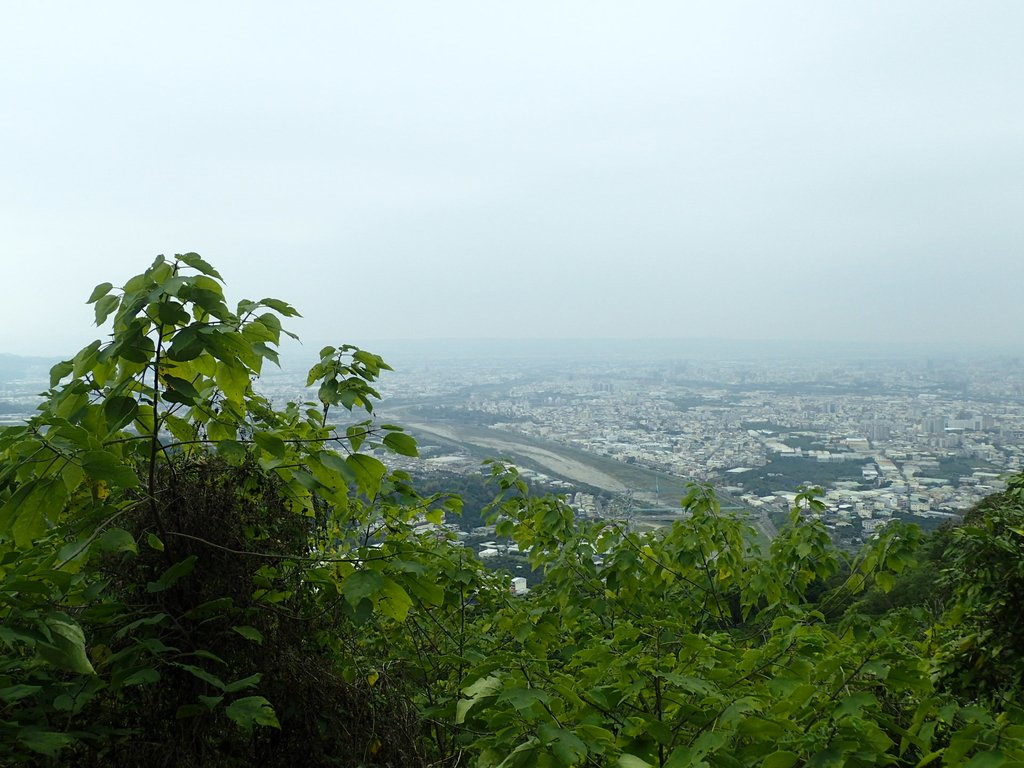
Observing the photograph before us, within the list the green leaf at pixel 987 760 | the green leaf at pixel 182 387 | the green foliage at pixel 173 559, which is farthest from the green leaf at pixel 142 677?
the green leaf at pixel 987 760

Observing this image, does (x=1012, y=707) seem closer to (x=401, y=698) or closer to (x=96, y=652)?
(x=401, y=698)

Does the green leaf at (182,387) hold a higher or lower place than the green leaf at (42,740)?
higher

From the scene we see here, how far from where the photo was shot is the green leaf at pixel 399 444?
2.37 metres

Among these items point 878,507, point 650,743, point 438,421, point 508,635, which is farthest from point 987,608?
point 438,421

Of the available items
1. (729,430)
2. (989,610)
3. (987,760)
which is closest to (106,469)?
(987,760)

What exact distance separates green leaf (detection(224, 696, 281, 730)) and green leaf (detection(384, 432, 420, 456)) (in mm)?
942

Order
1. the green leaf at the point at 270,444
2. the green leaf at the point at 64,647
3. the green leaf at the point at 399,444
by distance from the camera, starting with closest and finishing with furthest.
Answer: the green leaf at the point at 64,647
the green leaf at the point at 270,444
the green leaf at the point at 399,444

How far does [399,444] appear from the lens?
2385mm

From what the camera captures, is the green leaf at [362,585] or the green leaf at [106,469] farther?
the green leaf at [362,585]

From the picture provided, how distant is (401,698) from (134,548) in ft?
5.27

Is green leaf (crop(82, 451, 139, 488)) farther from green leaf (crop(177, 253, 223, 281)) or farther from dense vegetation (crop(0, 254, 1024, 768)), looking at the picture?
green leaf (crop(177, 253, 223, 281))

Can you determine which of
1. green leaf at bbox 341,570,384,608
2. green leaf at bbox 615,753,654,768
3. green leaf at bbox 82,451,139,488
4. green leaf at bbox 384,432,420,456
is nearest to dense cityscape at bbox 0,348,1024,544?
green leaf at bbox 384,432,420,456

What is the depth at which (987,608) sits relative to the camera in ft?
11.6

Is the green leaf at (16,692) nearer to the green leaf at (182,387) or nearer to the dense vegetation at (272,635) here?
the dense vegetation at (272,635)
